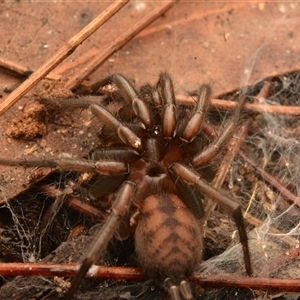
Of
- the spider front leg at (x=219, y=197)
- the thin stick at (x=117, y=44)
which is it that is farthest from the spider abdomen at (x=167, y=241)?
the thin stick at (x=117, y=44)

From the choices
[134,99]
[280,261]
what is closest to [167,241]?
[280,261]

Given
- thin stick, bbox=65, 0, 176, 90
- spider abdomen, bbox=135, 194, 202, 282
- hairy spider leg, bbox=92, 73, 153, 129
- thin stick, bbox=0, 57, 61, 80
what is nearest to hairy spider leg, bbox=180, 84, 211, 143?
hairy spider leg, bbox=92, 73, 153, 129

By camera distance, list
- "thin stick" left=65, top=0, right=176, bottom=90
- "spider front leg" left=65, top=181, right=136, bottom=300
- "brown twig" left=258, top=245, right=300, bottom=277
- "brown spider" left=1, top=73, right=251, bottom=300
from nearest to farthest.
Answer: "spider front leg" left=65, top=181, right=136, bottom=300 → "brown spider" left=1, top=73, right=251, bottom=300 → "brown twig" left=258, top=245, right=300, bottom=277 → "thin stick" left=65, top=0, right=176, bottom=90

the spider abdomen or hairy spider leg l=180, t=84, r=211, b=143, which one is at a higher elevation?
hairy spider leg l=180, t=84, r=211, b=143

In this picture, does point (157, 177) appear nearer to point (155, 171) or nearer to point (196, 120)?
point (155, 171)

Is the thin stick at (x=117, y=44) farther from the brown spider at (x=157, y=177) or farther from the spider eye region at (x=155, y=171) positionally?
the spider eye region at (x=155, y=171)

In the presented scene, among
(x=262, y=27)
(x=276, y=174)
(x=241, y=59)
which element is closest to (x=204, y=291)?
(x=276, y=174)

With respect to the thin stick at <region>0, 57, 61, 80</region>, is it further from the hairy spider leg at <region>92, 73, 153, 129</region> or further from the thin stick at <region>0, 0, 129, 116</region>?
the hairy spider leg at <region>92, 73, 153, 129</region>
